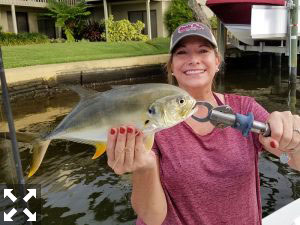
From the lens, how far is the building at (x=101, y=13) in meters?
27.4

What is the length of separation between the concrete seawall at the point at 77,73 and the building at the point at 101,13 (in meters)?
8.98

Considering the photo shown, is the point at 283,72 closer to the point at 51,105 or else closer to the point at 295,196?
the point at 51,105

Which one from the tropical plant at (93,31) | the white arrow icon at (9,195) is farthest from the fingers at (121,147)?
the tropical plant at (93,31)

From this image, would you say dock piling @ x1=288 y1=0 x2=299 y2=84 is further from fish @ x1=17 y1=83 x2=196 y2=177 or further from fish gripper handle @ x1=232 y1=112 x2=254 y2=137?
fish @ x1=17 y1=83 x2=196 y2=177

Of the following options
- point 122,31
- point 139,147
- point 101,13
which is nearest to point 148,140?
point 139,147

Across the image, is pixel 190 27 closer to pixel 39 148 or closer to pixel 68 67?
pixel 39 148

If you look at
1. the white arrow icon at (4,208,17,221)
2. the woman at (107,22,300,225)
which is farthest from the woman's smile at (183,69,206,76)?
the white arrow icon at (4,208,17,221)

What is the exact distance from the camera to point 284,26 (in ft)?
49.3

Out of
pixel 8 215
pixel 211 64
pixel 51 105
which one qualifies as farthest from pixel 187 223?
pixel 51 105

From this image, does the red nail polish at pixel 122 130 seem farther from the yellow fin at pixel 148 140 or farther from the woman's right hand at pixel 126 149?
the yellow fin at pixel 148 140

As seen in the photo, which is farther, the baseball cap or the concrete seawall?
the concrete seawall

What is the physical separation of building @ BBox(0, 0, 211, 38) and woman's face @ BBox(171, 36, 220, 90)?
2550cm

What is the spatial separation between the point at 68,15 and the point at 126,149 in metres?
25.9

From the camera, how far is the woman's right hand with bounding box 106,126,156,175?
5.42 ft
